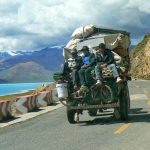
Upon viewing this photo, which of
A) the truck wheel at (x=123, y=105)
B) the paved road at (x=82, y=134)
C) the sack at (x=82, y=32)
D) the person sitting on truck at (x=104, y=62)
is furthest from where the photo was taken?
the sack at (x=82, y=32)

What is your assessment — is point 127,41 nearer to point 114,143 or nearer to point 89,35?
point 89,35

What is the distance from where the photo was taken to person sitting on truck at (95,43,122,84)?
52.1 feet

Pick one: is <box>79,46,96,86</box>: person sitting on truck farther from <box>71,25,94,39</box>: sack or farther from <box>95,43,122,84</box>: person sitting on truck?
<box>71,25,94,39</box>: sack

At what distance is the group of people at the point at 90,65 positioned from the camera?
15.9 meters

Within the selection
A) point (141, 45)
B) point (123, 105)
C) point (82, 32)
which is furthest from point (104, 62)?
point (141, 45)

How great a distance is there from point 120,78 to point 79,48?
11.0 feet

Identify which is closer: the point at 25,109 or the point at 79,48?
the point at 79,48

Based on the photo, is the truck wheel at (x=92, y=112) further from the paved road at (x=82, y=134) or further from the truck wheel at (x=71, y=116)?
the truck wheel at (x=71, y=116)

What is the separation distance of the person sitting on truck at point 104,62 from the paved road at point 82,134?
145cm

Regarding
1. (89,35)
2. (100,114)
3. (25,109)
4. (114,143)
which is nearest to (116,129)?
(114,143)

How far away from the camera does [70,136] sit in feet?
44.1

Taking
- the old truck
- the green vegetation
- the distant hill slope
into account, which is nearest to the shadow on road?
the old truck

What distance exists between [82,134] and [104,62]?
10.9ft

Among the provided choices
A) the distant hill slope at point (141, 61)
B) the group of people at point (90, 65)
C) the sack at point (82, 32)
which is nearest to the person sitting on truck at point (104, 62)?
the group of people at point (90, 65)
